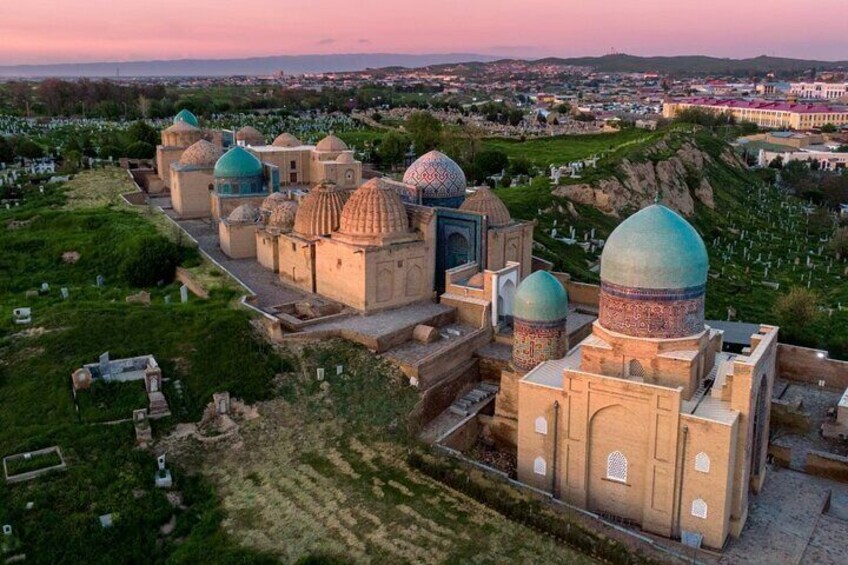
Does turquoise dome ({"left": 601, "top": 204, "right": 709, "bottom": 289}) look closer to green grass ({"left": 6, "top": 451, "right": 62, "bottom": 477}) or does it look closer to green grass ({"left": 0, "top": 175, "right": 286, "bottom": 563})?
green grass ({"left": 0, "top": 175, "right": 286, "bottom": 563})

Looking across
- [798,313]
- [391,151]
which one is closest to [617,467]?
[798,313]

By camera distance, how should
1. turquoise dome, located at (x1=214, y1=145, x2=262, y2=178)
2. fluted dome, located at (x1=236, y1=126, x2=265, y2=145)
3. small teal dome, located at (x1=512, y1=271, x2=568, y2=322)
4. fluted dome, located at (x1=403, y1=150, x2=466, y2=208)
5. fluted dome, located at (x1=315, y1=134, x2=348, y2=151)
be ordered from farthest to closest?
fluted dome, located at (x1=236, y1=126, x2=265, y2=145) → fluted dome, located at (x1=315, y1=134, x2=348, y2=151) → turquoise dome, located at (x1=214, y1=145, x2=262, y2=178) → fluted dome, located at (x1=403, y1=150, x2=466, y2=208) → small teal dome, located at (x1=512, y1=271, x2=568, y2=322)

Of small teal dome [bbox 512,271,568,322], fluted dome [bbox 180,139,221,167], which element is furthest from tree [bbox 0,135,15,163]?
small teal dome [bbox 512,271,568,322]

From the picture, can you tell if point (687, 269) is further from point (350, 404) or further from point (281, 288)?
point (281, 288)

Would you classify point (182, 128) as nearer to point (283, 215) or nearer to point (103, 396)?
point (283, 215)

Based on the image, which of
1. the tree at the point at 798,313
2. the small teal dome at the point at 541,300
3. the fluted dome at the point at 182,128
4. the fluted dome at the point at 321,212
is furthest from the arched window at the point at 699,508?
the fluted dome at the point at 182,128

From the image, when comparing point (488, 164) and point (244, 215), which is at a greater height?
point (244, 215)

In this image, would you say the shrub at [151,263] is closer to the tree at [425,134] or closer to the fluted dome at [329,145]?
the fluted dome at [329,145]
